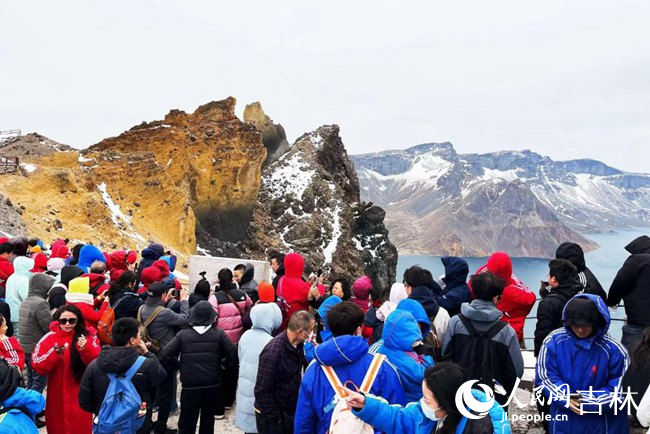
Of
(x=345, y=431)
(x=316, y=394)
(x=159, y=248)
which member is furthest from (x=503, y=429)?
(x=159, y=248)

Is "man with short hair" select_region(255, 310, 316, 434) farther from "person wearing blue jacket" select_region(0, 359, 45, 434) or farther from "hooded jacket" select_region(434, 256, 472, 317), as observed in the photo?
"hooded jacket" select_region(434, 256, 472, 317)

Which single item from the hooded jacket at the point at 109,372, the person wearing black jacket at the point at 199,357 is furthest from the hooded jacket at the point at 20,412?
the person wearing black jacket at the point at 199,357

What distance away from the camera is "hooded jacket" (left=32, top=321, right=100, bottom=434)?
4.22m

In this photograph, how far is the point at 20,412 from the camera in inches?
115

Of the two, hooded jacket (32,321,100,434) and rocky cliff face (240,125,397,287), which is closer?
hooded jacket (32,321,100,434)

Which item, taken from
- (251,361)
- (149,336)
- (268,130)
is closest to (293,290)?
(251,361)

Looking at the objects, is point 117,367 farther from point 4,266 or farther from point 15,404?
point 4,266

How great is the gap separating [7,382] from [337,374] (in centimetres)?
216

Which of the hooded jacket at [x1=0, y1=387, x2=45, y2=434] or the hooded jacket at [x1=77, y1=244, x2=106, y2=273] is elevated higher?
the hooded jacket at [x1=77, y1=244, x2=106, y2=273]

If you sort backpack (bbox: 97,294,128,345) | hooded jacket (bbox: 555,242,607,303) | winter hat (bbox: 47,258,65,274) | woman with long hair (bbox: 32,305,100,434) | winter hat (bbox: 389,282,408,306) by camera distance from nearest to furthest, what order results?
woman with long hair (bbox: 32,305,100,434) < winter hat (bbox: 389,282,408,306) < backpack (bbox: 97,294,128,345) < hooded jacket (bbox: 555,242,607,303) < winter hat (bbox: 47,258,65,274)

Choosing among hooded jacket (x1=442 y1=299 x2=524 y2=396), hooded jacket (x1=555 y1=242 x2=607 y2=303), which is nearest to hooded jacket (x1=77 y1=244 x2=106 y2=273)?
hooded jacket (x1=442 y1=299 x2=524 y2=396)

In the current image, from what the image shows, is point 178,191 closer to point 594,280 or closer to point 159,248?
point 159,248

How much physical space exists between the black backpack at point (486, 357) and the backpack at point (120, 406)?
287 cm

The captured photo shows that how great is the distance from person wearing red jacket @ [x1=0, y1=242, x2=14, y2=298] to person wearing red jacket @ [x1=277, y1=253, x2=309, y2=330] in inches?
171
